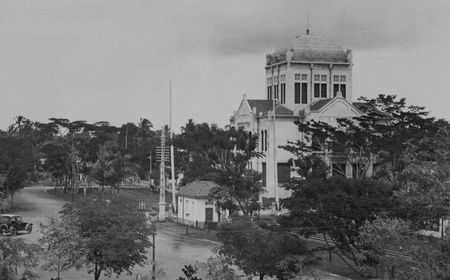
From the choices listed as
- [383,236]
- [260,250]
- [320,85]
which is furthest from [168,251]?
[320,85]

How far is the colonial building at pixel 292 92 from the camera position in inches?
2948

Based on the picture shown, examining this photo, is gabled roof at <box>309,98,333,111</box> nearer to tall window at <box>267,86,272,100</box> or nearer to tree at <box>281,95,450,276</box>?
tall window at <box>267,86,272,100</box>

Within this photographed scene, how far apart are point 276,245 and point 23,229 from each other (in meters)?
26.4

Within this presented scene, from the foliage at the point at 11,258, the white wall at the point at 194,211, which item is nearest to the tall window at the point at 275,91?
the white wall at the point at 194,211

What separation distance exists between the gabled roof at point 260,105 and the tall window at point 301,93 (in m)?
2.79

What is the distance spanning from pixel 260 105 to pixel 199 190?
22150 millimetres

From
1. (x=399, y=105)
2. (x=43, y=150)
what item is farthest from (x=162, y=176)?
(x=43, y=150)

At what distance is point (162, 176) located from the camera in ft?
208

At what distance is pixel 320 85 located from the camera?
255 ft

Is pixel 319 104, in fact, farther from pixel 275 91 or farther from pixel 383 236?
pixel 383 236

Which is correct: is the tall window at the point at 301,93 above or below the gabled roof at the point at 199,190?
above

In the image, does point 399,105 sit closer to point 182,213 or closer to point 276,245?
point 182,213

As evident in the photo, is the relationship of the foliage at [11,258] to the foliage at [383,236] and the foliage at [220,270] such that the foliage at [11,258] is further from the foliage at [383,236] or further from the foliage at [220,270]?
the foliage at [383,236]

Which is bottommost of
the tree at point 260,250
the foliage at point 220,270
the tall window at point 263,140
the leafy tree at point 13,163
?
the foliage at point 220,270
